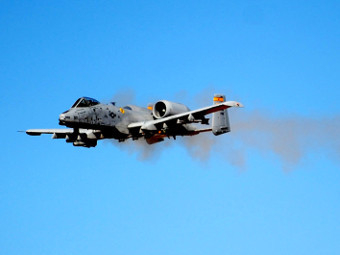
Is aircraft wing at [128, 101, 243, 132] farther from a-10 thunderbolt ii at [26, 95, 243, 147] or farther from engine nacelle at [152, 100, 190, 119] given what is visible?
engine nacelle at [152, 100, 190, 119]

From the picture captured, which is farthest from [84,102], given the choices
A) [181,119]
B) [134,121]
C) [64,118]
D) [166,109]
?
[181,119]

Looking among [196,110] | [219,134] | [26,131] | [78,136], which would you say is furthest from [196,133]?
[26,131]

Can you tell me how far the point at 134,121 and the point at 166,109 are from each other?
9.03 ft

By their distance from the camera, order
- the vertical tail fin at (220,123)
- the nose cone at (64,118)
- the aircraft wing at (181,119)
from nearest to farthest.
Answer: the nose cone at (64,118) → the aircraft wing at (181,119) → the vertical tail fin at (220,123)

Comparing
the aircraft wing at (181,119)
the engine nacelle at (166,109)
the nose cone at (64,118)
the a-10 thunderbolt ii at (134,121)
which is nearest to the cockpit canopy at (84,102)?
the a-10 thunderbolt ii at (134,121)

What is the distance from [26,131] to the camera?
67.2m

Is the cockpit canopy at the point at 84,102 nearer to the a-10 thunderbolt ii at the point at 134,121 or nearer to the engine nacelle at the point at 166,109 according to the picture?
the a-10 thunderbolt ii at the point at 134,121

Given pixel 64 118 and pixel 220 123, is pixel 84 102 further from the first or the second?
pixel 220 123

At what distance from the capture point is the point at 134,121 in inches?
2383

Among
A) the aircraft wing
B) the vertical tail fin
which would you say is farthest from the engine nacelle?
the vertical tail fin

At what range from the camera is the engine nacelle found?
60.3 meters

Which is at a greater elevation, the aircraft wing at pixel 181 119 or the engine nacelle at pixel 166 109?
the engine nacelle at pixel 166 109

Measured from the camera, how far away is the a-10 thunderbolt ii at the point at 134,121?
190 feet

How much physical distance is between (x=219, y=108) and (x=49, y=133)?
55.3 ft
